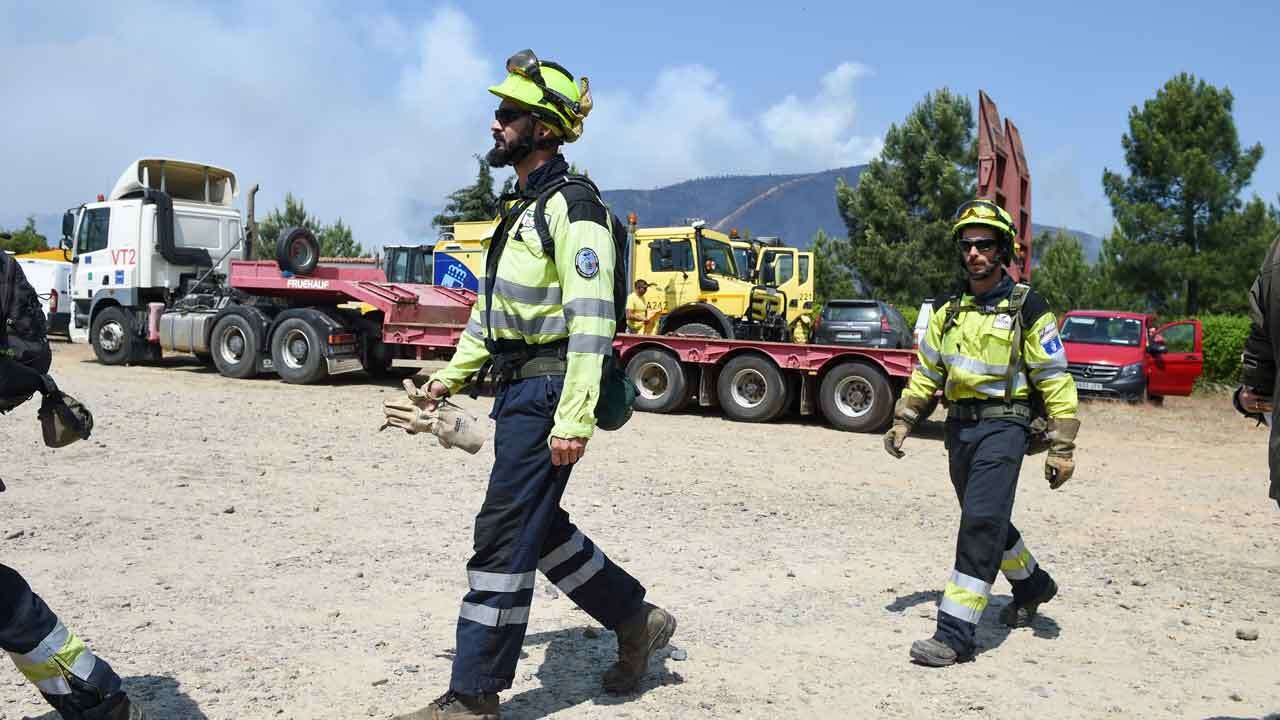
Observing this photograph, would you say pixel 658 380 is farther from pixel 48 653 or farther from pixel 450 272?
pixel 48 653

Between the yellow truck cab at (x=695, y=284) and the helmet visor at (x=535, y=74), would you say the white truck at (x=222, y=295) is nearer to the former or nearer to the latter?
the yellow truck cab at (x=695, y=284)

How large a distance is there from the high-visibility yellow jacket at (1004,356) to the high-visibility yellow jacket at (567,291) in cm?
195

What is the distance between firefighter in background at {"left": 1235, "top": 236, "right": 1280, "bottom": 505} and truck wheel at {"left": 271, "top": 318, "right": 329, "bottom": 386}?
1332 centimetres

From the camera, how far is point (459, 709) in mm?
3334

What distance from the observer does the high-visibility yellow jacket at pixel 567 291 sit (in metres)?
3.23

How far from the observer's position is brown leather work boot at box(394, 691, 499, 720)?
3.32m

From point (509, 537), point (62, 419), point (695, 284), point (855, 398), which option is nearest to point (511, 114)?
point (509, 537)

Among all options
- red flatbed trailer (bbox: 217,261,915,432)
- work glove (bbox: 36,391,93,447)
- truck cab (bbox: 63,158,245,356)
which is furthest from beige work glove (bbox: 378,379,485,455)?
truck cab (bbox: 63,158,245,356)

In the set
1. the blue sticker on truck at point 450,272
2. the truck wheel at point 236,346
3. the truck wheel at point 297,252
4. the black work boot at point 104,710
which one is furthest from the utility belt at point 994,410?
the blue sticker on truck at point 450,272

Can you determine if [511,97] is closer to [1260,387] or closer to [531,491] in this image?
[531,491]

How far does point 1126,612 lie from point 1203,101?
29158mm

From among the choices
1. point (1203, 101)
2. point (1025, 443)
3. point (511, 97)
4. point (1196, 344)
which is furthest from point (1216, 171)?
point (511, 97)

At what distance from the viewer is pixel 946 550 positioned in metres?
6.39

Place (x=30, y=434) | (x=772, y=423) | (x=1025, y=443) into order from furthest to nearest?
1. (x=772, y=423)
2. (x=30, y=434)
3. (x=1025, y=443)
